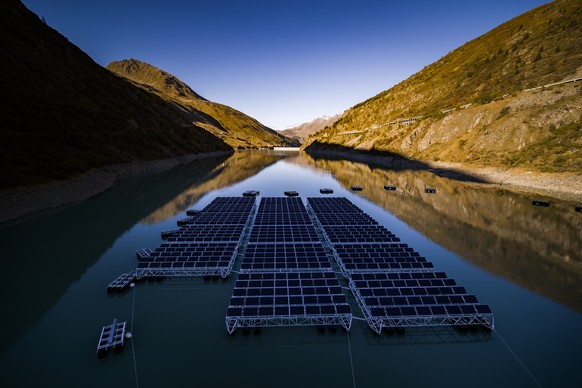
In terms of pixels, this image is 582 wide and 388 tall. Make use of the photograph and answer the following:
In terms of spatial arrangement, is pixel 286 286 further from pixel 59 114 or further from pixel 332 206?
pixel 59 114

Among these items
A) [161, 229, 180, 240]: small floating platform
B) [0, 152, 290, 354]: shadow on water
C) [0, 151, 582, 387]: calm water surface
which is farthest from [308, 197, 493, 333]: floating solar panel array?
[0, 152, 290, 354]: shadow on water

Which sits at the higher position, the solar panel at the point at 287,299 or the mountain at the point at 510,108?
the mountain at the point at 510,108

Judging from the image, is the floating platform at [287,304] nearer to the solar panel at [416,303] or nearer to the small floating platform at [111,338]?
the solar panel at [416,303]

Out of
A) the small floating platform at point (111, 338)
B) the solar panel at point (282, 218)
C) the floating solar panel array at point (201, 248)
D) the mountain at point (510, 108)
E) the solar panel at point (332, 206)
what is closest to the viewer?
the small floating platform at point (111, 338)

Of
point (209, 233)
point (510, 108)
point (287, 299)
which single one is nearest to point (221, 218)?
point (209, 233)

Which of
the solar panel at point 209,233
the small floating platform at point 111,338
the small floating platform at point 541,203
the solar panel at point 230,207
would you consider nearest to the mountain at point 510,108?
the small floating platform at point 541,203
